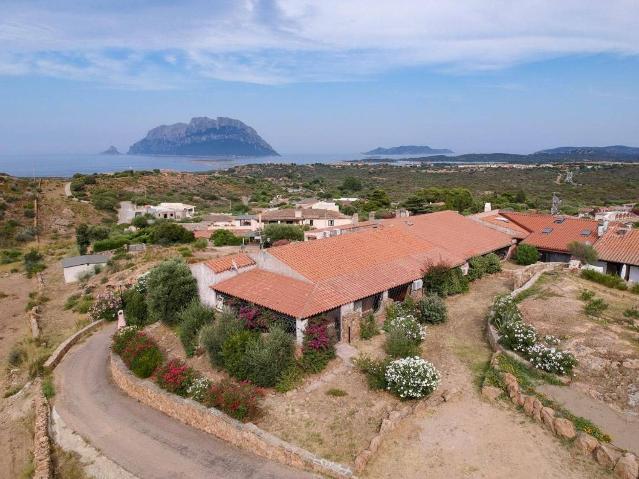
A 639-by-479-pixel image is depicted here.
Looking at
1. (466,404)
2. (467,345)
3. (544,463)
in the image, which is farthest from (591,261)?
(544,463)

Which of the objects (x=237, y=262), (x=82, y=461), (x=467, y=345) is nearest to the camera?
(x=82, y=461)

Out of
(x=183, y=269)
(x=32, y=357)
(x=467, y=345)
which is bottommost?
(x=32, y=357)

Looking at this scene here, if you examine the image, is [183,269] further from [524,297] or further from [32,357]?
[524,297]

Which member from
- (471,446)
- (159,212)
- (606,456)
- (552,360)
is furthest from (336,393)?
(159,212)

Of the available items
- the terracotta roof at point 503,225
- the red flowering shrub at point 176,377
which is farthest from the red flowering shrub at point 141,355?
the terracotta roof at point 503,225

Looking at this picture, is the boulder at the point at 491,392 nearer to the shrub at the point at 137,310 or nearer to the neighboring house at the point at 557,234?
the shrub at the point at 137,310

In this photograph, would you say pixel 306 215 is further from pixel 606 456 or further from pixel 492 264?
pixel 606 456
